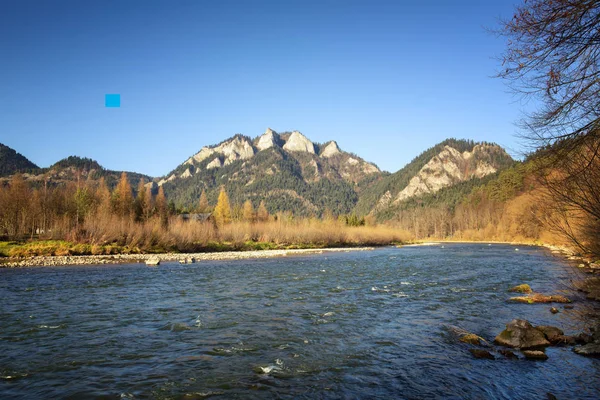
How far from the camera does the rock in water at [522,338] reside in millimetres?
11172

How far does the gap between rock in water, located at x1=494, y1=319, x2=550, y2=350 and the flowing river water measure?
1.83 feet

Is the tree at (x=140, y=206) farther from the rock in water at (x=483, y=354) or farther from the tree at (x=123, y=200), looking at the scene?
the rock in water at (x=483, y=354)

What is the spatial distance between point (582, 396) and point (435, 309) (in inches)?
341

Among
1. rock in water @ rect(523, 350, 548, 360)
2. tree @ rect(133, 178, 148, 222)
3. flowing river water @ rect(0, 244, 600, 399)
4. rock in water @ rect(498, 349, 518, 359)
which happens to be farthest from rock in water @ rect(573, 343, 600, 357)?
tree @ rect(133, 178, 148, 222)

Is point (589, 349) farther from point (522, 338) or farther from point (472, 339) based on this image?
point (472, 339)

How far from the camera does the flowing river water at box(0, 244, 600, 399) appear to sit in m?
8.24

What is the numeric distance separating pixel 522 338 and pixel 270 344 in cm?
784

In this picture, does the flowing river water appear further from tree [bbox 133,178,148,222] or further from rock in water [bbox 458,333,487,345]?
tree [bbox 133,178,148,222]

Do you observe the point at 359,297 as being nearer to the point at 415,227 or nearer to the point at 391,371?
the point at 391,371

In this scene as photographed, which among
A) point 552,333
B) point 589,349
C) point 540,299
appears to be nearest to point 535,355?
point 589,349

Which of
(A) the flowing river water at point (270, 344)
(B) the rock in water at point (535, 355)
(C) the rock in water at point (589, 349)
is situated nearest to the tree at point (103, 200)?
(A) the flowing river water at point (270, 344)

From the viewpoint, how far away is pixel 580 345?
11023 mm

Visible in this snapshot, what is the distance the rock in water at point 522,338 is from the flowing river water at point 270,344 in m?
0.56

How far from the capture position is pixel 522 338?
37.2 ft
